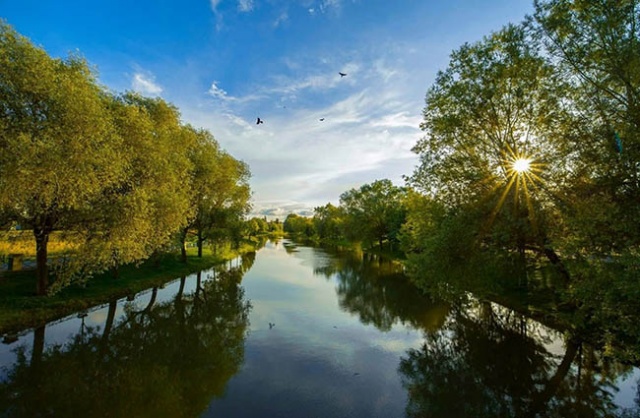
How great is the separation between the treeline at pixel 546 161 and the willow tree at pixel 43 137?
1911 cm

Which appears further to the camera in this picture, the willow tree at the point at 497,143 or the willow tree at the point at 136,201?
the willow tree at the point at 136,201

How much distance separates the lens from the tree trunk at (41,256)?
19109mm

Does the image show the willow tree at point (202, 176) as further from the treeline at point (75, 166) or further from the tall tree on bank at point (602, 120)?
the tall tree on bank at point (602, 120)

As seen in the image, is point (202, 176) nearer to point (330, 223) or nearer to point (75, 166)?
point (75, 166)

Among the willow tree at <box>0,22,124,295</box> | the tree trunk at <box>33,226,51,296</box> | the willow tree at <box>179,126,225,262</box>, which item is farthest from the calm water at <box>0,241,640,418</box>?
the willow tree at <box>179,126,225,262</box>

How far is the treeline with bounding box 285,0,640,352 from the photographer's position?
37.1 feet

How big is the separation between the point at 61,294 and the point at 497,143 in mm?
29199

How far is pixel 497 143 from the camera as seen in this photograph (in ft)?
64.8

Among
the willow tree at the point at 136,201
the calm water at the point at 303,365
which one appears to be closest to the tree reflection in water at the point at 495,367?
the calm water at the point at 303,365

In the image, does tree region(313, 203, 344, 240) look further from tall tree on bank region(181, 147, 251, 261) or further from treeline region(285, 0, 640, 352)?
treeline region(285, 0, 640, 352)

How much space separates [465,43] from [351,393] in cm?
2002

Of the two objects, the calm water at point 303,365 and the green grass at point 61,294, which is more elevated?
the green grass at point 61,294

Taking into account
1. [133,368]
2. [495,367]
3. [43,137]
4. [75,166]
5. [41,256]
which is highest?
[43,137]

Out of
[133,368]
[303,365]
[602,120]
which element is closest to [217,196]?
[133,368]
